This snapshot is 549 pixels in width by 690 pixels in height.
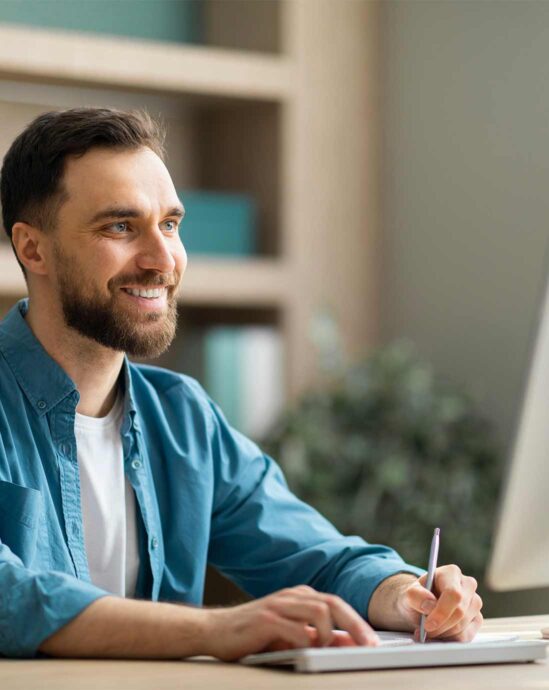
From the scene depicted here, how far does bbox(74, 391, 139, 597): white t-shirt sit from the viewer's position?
152 cm

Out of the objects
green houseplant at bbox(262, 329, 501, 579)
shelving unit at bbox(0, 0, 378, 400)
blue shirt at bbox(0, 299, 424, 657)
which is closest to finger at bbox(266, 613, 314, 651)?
blue shirt at bbox(0, 299, 424, 657)

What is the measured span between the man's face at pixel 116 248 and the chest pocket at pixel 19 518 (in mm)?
227

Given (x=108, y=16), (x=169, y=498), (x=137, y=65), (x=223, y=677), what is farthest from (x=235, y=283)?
(x=223, y=677)

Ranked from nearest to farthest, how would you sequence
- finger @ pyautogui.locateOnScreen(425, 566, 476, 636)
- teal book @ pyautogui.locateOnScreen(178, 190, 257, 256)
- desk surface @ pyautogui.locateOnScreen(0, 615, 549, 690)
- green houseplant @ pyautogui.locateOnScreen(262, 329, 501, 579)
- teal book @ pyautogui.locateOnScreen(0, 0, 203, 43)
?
desk surface @ pyautogui.locateOnScreen(0, 615, 549, 690) < finger @ pyautogui.locateOnScreen(425, 566, 476, 636) < green houseplant @ pyautogui.locateOnScreen(262, 329, 501, 579) < teal book @ pyautogui.locateOnScreen(0, 0, 203, 43) < teal book @ pyautogui.locateOnScreen(178, 190, 257, 256)

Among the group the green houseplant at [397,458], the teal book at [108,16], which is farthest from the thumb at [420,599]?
the teal book at [108,16]

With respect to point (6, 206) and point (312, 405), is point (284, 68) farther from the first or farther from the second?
point (6, 206)

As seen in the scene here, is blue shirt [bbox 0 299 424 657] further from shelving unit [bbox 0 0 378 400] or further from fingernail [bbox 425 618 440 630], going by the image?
shelving unit [bbox 0 0 378 400]

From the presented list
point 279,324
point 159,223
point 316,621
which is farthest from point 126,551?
point 279,324

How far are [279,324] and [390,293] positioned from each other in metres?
0.40

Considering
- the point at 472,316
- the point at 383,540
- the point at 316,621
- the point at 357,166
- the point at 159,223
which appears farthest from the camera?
the point at 357,166

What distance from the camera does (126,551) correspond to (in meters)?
1.55

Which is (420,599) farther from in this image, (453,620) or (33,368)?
(33,368)

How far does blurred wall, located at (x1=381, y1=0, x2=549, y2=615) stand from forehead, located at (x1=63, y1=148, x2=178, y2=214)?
72.4 inches

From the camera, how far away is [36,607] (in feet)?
3.79
